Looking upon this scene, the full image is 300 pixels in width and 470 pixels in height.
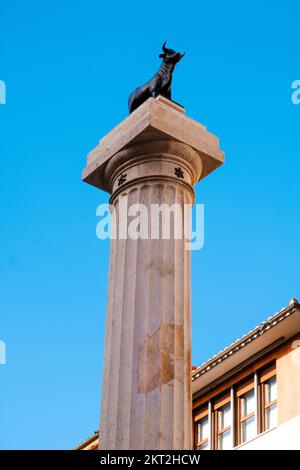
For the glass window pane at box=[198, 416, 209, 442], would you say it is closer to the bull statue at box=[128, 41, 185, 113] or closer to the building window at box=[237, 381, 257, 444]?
the building window at box=[237, 381, 257, 444]

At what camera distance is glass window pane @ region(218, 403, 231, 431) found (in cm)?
3108

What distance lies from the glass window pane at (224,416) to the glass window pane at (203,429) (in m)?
0.68

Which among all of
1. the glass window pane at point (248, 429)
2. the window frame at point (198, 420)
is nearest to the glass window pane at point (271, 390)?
the glass window pane at point (248, 429)

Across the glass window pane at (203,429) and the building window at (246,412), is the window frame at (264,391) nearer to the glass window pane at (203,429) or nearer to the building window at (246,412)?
the building window at (246,412)

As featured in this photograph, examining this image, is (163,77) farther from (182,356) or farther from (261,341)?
(261,341)

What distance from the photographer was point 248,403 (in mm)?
30375

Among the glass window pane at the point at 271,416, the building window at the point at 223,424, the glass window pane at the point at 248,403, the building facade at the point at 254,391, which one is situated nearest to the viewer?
the building facade at the point at 254,391

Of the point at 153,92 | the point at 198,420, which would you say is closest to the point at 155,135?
the point at 153,92

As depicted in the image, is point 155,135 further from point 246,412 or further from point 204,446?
point 204,446

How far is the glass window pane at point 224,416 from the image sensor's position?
102 ft

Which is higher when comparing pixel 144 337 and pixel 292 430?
pixel 292 430
